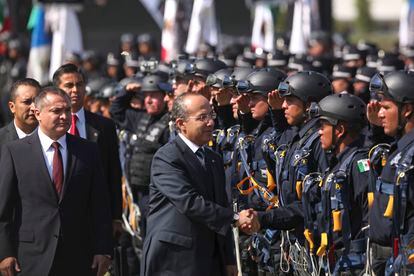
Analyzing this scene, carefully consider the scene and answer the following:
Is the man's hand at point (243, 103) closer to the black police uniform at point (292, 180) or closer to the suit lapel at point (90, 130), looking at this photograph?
the black police uniform at point (292, 180)

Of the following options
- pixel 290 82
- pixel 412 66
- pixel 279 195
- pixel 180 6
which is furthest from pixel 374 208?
pixel 180 6

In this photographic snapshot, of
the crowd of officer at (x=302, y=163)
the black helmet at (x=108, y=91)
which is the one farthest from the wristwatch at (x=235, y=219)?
the black helmet at (x=108, y=91)

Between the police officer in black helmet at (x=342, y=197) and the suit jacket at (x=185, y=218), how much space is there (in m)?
0.84

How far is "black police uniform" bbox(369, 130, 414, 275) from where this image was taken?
8.20 m

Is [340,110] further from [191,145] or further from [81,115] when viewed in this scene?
[81,115]

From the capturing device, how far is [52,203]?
31.3 feet

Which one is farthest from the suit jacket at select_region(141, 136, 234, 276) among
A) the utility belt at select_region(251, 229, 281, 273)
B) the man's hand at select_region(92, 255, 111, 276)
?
the utility belt at select_region(251, 229, 281, 273)

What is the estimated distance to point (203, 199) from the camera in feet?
28.8

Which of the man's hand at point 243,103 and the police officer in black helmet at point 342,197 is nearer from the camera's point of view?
the police officer in black helmet at point 342,197

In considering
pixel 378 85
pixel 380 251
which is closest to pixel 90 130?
pixel 378 85

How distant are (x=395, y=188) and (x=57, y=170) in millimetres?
2817

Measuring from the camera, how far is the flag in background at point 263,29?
29.2m

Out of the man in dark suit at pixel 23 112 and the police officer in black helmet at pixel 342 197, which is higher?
the man in dark suit at pixel 23 112

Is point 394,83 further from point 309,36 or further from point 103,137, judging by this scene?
point 309,36
